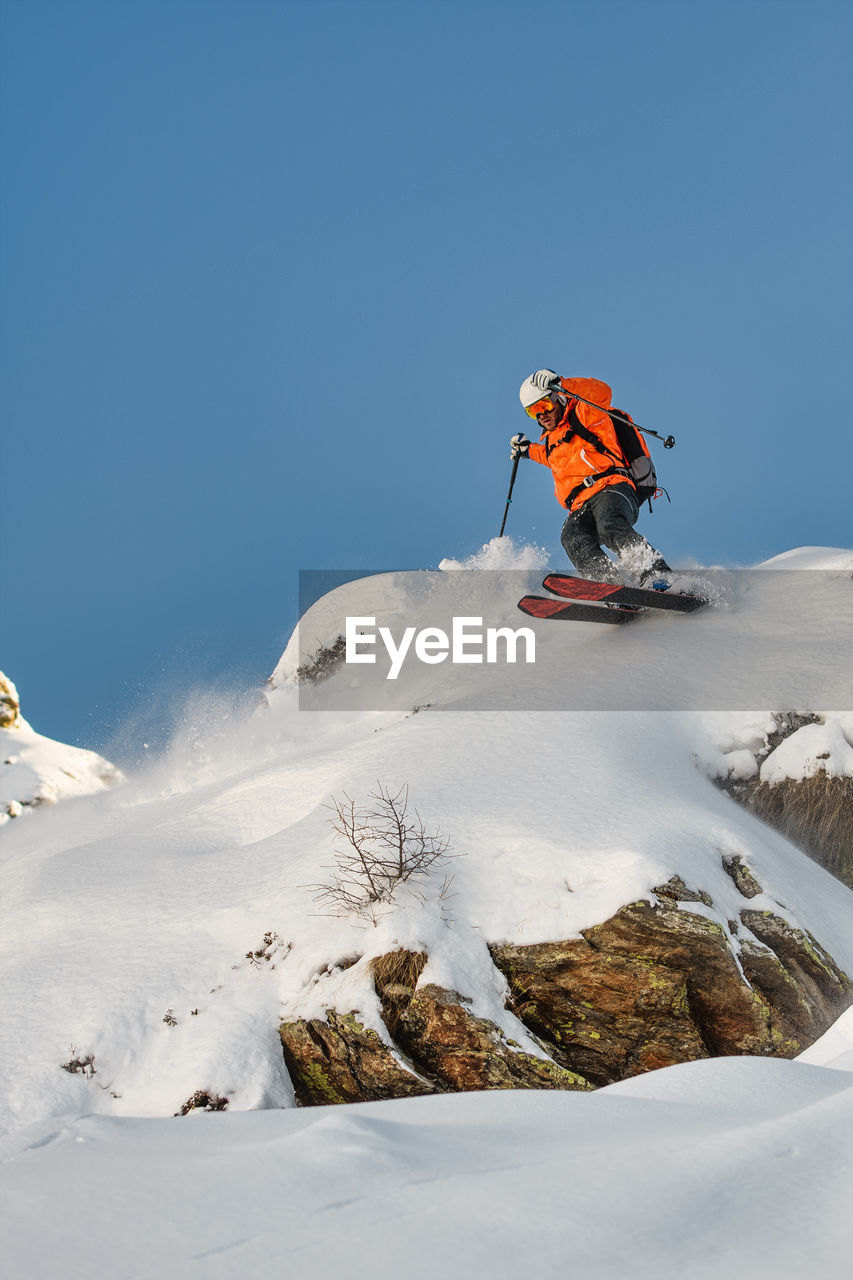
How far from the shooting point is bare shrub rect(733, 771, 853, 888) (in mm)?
7418

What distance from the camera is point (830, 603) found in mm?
10109

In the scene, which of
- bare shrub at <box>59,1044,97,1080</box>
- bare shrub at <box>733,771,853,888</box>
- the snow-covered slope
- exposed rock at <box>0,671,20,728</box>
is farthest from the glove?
exposed rock at <box>0,671,20,728</box>

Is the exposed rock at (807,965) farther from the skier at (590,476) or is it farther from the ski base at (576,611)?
the skier at (590,476)

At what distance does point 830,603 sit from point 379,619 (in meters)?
7.18

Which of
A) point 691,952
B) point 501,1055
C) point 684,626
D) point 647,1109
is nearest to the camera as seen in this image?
point 647,1109

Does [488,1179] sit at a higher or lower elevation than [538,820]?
lower

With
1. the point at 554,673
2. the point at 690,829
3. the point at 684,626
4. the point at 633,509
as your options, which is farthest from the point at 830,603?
the point at 690,829

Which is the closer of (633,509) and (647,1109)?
(647,1109)

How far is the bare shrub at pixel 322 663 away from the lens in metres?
13.8

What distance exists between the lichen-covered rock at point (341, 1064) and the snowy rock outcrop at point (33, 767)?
691 inches

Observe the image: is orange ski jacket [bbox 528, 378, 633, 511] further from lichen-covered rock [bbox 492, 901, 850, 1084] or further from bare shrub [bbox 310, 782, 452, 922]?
lichen-covered rock [bbox 492, 901, 850, 1084]

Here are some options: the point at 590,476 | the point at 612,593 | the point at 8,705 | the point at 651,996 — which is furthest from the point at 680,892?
the point at 8,705

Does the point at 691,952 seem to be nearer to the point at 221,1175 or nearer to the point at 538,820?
the point at 538,820

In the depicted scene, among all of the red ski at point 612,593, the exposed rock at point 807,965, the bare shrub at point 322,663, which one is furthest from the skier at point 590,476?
the exposed rock at point 807,965
